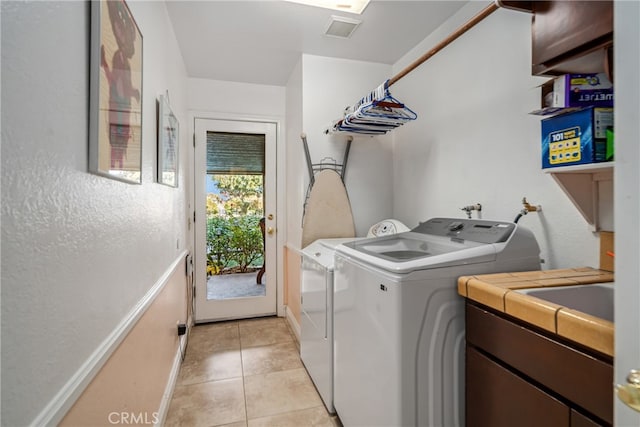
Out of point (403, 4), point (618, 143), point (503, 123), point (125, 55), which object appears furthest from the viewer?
point (403, 4)

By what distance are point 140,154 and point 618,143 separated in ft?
4.94

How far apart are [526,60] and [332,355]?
1.90 metres

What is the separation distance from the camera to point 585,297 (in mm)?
1127

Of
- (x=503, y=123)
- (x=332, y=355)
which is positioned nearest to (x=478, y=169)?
(x=503, y=123)

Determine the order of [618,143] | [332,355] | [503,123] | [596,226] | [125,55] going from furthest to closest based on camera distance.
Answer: [332,355], [503,123], [596,226], [125,55], [618,143]

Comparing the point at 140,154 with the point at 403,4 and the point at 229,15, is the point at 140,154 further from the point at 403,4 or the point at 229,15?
the point at 403,4

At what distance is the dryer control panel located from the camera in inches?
54.1

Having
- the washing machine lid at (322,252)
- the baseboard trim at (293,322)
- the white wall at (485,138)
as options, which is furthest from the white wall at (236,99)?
the baseboard trim at (293,322)

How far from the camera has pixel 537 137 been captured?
1525mm

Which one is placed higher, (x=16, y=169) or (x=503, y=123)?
(x=503, y=123)

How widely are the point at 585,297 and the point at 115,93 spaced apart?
177 cm

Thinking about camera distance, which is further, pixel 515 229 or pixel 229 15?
pixel 229 15

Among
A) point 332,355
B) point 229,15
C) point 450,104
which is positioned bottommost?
point 332,355

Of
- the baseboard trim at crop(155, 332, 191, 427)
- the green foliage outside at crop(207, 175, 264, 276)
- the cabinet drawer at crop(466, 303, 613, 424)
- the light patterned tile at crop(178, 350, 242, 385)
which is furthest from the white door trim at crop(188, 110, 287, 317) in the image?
the cabinet drawer at crop(466, 303, 613, 424)
